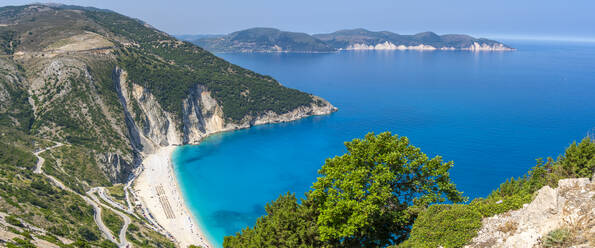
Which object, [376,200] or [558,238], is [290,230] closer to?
[376,200]

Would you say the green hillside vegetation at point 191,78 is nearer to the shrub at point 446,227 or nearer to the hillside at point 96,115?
the hillside at point 96,115

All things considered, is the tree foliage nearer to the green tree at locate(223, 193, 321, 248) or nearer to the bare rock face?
the green tree at locate(223, 193, 321, 248)

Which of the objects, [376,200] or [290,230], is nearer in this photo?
[376,200]

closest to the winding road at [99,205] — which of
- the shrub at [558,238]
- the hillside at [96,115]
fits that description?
the hillside at [96,115]

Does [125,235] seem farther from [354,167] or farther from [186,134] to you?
[186,134]

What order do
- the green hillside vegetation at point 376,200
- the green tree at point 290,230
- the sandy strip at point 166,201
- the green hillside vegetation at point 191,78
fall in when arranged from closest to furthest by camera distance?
1. the green hillside vegetation at point 376,200
2. the green tree at point 290,230
3. the sandy strip at point 166,201
4. the green hillside vegetation at point 191,78

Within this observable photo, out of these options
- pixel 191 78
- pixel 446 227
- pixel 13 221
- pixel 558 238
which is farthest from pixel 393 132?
pixel 558 238

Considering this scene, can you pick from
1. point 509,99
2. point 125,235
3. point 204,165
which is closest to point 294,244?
point 125,235
